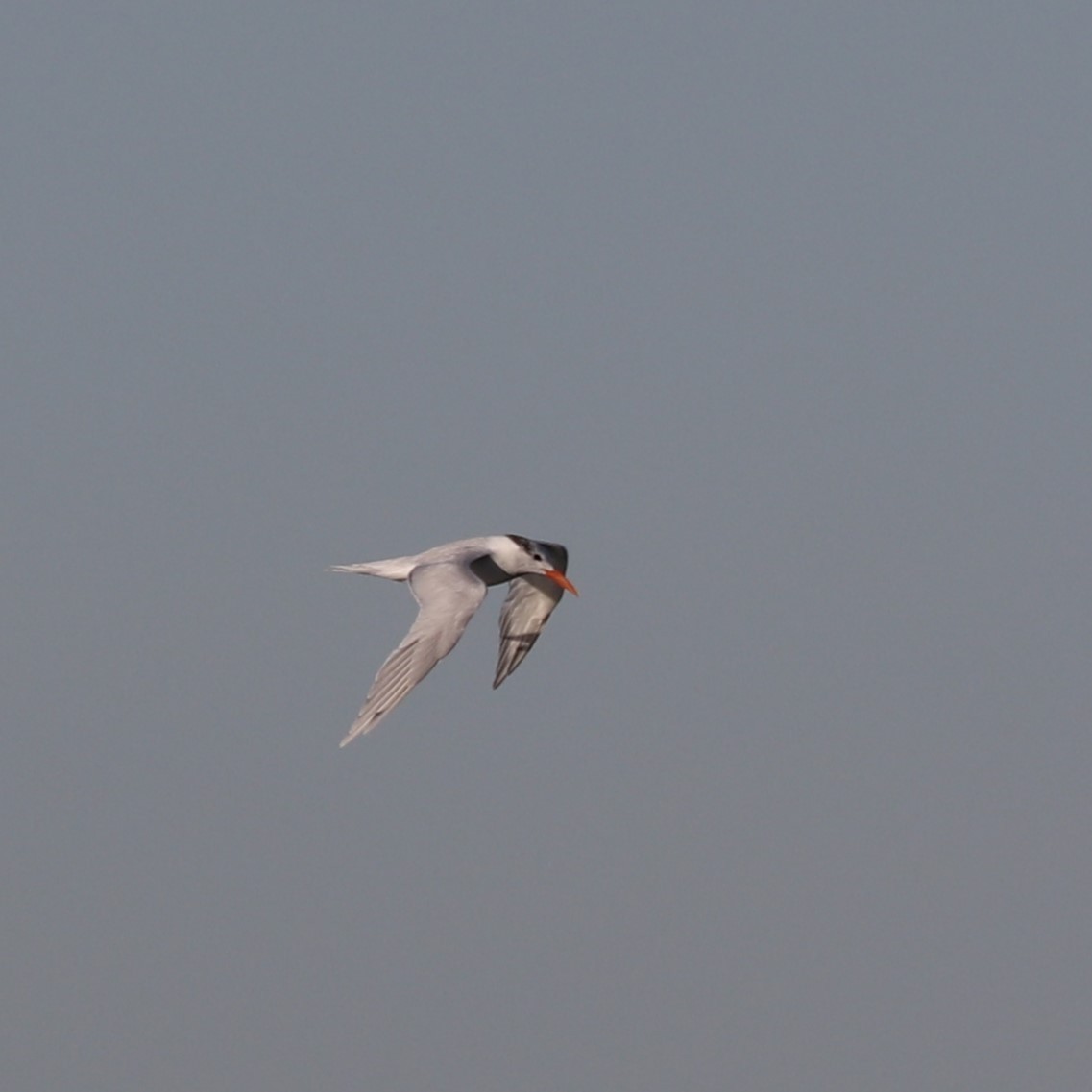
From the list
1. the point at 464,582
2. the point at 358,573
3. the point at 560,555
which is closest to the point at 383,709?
the point at 464,582

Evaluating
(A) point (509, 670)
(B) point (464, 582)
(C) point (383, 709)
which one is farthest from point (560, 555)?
(C) point (383, 709)

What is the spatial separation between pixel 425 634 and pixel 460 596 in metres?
2.30

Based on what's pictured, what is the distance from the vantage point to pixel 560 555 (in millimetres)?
53625

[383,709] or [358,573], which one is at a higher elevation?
[358,573]

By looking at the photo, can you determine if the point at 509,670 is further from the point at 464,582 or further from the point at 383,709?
the point at 383,709

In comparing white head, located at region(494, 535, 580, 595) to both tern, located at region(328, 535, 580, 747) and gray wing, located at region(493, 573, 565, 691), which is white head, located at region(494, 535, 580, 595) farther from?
gray wing, located at region(493, 573, 565, 691)

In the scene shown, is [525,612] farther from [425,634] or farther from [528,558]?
[425,634]

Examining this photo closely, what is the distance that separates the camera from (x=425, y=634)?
1674 inches

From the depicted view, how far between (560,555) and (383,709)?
1414 centimetres

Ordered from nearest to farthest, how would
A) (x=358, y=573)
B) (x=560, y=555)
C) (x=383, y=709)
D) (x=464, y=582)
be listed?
(x=383, y=709) → (x=464, y=582) → (x=358, y=573) → (x=560, y=555)

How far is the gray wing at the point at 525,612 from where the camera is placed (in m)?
54.6

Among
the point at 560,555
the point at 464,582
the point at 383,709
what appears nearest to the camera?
the point at 383,709

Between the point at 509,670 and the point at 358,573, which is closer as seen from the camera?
the point at 358,573

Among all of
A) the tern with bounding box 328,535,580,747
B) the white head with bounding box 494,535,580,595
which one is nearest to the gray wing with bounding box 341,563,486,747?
the tern with bounding box 328,535,580,747
